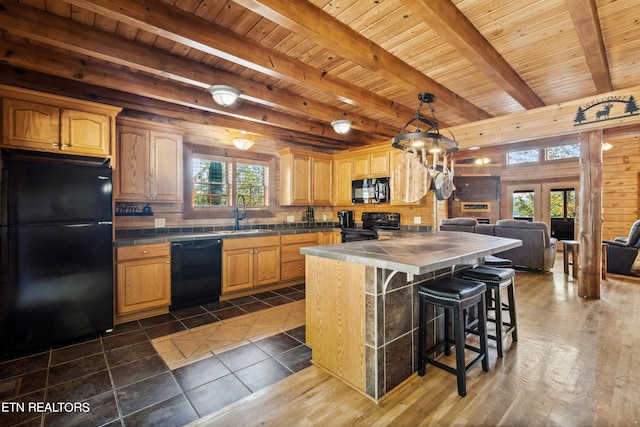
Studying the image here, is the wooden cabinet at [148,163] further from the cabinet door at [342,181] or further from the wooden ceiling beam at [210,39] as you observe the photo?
the cabinet door at [342,181]

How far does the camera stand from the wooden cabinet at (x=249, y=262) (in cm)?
389

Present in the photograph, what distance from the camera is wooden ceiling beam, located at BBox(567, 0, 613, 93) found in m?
1.80

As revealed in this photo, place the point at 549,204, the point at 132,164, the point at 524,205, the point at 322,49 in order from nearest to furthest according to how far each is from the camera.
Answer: the point at 322,49 → the point at 132,164 → the point at 549,204 → the point at 524,205

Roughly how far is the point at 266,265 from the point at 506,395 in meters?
3.13

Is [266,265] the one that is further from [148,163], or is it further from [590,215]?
[590,215]

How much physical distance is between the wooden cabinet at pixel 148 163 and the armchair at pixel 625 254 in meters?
7.04

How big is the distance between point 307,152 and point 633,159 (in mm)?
8033

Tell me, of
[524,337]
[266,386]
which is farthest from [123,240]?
[524,337]

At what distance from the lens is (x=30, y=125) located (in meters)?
2.56

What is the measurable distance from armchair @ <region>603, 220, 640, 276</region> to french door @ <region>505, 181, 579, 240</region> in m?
3.45

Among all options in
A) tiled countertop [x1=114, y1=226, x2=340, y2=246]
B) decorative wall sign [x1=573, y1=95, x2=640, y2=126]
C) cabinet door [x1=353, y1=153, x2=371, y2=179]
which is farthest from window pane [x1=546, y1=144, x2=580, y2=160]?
tiled countertop [x1=114, y1=226, x2=340, y2=246]

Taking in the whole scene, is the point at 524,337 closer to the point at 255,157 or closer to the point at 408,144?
the point at 408,144

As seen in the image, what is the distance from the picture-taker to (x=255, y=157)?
4.79 metres

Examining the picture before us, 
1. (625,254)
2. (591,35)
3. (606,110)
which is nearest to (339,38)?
(591,35)
